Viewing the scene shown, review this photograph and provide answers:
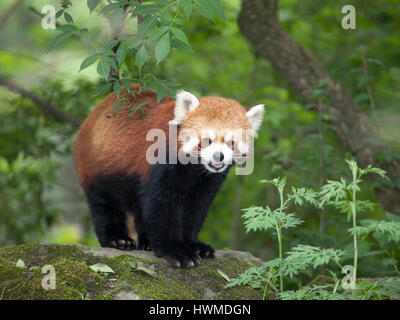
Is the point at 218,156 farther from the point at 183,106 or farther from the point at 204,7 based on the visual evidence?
the point at 204,7

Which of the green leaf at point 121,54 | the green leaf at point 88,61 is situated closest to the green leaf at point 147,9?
the green leaf at point 121,54

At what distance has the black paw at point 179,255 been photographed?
298 centimetres

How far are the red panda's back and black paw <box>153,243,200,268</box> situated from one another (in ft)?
1.79

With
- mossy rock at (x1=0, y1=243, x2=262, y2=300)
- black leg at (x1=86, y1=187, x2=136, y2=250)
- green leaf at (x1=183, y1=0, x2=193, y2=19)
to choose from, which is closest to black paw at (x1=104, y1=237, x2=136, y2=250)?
black leg at (x1=86, y1=187, x2=136, y2=250)

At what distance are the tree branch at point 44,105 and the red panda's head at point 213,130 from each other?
269 cm

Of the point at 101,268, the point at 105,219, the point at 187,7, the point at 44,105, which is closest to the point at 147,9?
the point at 187,7

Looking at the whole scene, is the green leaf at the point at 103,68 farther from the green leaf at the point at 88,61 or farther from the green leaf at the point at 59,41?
the green leaf at the point at 59,41

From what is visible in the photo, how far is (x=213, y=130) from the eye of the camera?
293cm

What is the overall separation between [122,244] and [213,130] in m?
1.28

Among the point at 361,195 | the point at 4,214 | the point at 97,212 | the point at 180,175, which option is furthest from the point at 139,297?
the point at 4,214

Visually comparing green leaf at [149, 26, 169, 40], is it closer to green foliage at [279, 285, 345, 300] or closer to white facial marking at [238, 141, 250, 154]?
white facial marking at [238, 141, 250, 154]
